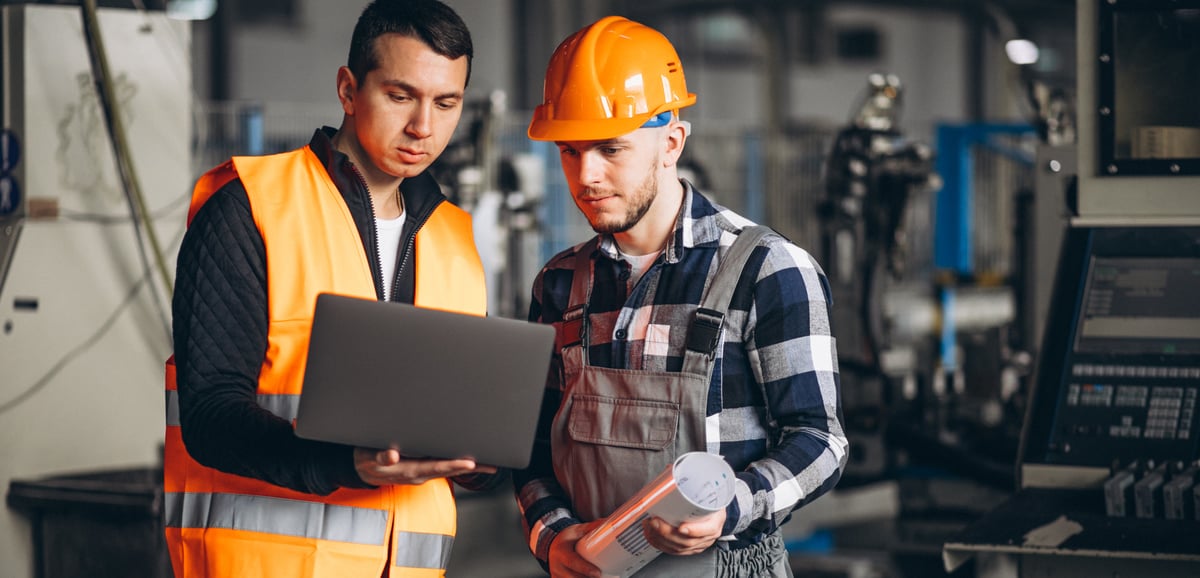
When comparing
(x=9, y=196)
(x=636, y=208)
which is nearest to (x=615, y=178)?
(x=636, y=208)

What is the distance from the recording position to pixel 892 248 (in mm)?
5691

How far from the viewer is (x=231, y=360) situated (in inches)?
72.5

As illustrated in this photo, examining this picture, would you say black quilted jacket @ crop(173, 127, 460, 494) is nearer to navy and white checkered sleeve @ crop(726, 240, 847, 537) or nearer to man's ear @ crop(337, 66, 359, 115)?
man's ear @ crop(337, 66, 359, 115)

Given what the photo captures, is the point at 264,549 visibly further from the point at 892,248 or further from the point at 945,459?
the point at 892,248

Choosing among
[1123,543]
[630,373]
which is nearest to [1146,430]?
[1123,543]

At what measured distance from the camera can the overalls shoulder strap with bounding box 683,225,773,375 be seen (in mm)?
1853

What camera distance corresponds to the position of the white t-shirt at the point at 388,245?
1.99m

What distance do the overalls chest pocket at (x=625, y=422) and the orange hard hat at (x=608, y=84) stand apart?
15.3 inches

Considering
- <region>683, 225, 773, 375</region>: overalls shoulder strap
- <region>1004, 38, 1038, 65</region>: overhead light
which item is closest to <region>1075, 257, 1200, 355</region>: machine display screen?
<region>683, 225, 773, 375</region>: overalls shoulder strap

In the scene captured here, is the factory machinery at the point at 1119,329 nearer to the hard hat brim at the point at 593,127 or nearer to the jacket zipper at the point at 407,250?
the hard hat brim at the point at 593,127

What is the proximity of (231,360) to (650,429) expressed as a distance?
1.97ft

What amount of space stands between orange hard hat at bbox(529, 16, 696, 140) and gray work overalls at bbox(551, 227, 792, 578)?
246 millimetres

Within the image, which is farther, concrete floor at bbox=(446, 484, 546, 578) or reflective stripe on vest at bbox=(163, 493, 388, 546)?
concrete floor at bbox=(446, 484, 546, 578)

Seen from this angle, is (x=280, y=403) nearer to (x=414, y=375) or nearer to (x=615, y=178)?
(x=414, y=375)
